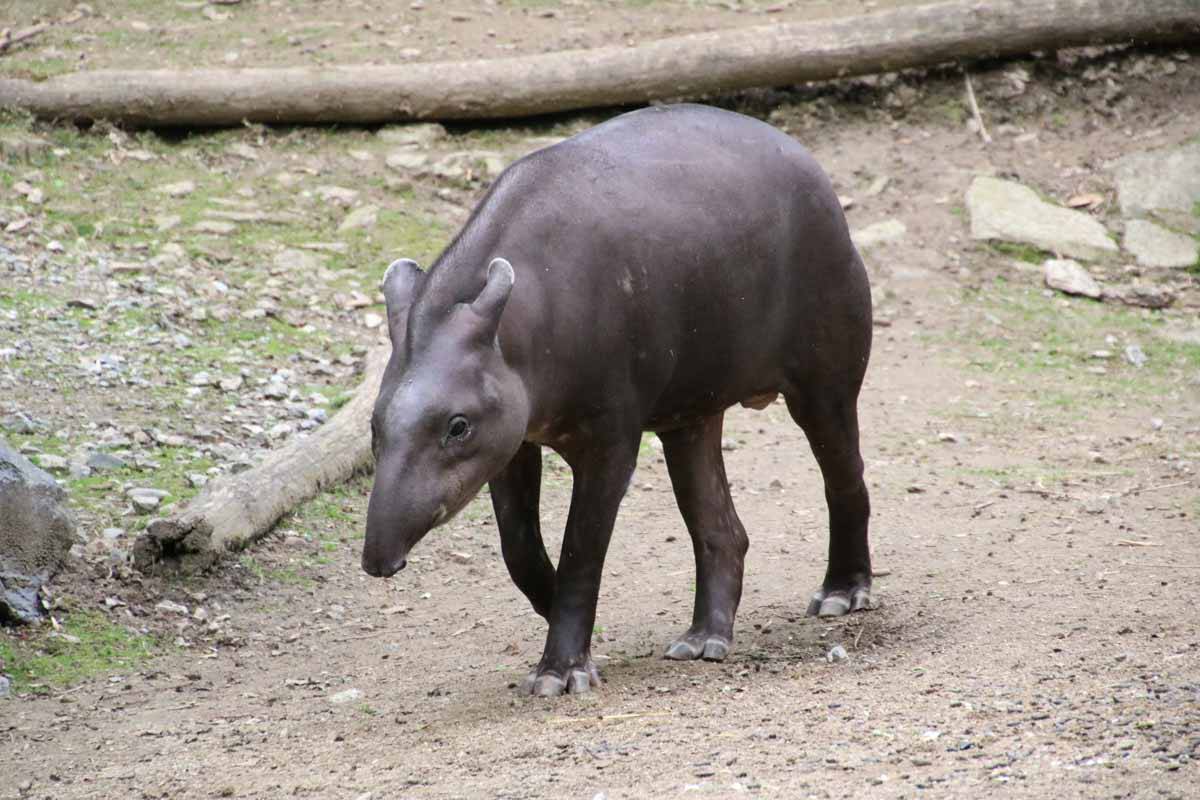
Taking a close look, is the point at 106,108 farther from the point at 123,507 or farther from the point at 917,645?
the point at 917,645

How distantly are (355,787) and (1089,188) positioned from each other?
8.84 metres

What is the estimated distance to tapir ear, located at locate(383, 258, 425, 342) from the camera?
494cm

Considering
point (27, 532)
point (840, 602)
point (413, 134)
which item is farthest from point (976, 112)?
point (27, 532)

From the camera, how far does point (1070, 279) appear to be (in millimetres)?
10867

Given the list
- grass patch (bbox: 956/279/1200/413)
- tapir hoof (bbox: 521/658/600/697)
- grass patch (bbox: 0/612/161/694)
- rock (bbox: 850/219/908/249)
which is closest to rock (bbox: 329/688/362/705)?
tapir hoof (bbox: 521/658/600/697)

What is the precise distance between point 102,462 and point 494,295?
3187 mm

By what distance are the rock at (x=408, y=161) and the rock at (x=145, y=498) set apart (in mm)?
5121

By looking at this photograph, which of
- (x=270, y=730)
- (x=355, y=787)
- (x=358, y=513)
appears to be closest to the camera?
(x=355, y=787)

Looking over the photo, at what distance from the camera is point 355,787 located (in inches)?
172

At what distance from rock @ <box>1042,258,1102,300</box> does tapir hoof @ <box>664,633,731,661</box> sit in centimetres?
597

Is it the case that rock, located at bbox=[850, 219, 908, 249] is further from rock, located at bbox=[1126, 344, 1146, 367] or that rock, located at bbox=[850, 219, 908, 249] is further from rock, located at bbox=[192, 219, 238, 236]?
rock, located at bbox=[192, 219, 238, 236]

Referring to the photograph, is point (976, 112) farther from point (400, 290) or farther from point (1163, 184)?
point (400, 290)

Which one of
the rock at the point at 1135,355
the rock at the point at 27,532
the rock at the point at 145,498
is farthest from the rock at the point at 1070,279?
the rock at the point at 27,532

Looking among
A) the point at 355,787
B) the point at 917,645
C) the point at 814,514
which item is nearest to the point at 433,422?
the point at 355,787
